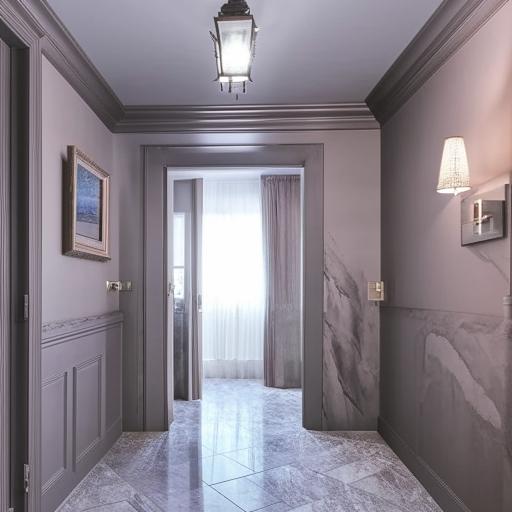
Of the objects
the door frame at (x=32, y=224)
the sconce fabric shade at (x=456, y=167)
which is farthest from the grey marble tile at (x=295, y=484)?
the sconce fabric shade at (x=456, y=167)

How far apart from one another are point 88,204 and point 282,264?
110 inches

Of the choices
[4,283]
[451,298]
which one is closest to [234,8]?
[4,283]

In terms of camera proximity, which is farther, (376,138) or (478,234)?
(376,138)

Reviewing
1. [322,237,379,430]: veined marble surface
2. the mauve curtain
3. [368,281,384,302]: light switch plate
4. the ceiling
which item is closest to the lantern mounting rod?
the ceiling

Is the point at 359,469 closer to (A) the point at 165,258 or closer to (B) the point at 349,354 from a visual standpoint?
(B) the point at 349,354

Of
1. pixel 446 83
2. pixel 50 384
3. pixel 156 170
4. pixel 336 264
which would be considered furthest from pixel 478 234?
pixel 156 170

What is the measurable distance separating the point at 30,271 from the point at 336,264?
220cm

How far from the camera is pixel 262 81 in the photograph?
312cm

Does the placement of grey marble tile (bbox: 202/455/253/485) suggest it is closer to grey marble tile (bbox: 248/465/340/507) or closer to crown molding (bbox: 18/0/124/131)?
grey marble tile (bbox: 248/465/340/507)

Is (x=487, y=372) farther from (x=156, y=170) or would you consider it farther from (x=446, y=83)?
(x=156, y=170)

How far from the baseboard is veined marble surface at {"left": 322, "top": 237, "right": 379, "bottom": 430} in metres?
0.21

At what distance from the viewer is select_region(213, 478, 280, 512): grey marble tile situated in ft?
8.14

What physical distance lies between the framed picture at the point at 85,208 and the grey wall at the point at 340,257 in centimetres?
42

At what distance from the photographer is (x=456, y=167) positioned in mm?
2105
